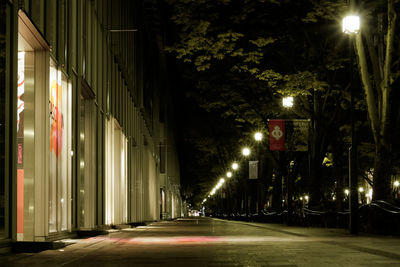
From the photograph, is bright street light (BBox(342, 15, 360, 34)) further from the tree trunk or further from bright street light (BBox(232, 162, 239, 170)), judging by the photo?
bright street light (BBox(232, 162, 239, 170))

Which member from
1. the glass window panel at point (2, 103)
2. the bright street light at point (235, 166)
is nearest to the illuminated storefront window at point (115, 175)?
the glass window panel at point (2, 103)

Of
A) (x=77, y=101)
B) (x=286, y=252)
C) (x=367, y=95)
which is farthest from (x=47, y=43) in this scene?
(x=367, y=95)

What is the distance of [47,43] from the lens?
15586mm

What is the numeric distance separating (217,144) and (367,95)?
36763mm

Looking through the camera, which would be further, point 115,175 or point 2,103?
point 115,175

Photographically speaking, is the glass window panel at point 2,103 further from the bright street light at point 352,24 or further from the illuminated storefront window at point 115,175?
the illuminated storefront window at point 115,175

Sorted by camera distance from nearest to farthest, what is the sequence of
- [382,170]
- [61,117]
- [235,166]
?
[61,117] < [382,170] < [235,166]

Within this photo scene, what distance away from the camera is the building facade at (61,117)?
486 inches

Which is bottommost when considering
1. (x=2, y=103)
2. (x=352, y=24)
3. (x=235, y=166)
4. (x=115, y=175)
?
(x=115, y=175)

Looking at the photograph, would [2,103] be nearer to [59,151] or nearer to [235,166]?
[59,151]

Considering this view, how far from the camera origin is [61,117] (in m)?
18.4

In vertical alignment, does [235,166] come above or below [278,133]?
below

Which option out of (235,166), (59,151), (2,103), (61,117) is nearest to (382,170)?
(61,117)

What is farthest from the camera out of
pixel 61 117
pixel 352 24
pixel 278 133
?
pixel 278 133
